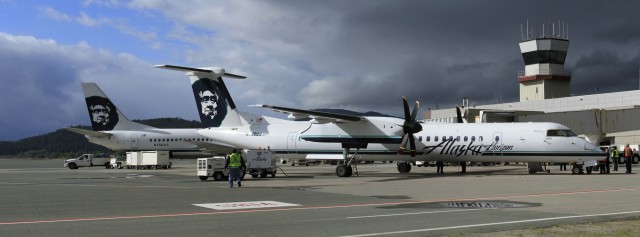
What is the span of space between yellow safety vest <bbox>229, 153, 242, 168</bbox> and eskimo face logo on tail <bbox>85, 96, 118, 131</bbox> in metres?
35.5

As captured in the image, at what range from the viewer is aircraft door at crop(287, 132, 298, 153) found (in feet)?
112

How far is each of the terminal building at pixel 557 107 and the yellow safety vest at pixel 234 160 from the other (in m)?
39.6

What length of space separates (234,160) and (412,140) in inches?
471

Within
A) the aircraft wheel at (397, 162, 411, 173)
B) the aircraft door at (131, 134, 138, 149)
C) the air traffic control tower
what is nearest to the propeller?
the aircraft wheel at (397, 162, 411, 173)

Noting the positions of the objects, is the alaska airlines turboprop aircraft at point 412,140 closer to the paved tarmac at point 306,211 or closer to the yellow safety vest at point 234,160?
the yellow safety vest at point 234,160

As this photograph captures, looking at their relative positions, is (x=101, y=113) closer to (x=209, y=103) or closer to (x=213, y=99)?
(x=209, y=103)

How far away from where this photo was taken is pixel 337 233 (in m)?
10.1

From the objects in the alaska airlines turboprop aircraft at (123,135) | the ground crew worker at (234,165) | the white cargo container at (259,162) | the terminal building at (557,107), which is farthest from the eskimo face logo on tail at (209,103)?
the terminal building at (557,107)

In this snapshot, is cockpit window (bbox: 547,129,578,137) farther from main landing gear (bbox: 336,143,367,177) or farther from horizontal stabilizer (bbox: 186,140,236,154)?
horizontal stabilizer (bbox: 186,140,236,154)

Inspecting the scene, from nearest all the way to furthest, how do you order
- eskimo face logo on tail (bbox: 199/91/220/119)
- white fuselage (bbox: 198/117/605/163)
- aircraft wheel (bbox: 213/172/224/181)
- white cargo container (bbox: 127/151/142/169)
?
aircraft wheel (bbox: 213/172/224/181)
white fuselage (bbox: 198/117/605/163)
eskimo face logo on tail (bbox: 199/91/220/119)
white cargo container (bbox: 127/151/142/169)

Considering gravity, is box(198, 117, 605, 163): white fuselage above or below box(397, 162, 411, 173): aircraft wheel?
above

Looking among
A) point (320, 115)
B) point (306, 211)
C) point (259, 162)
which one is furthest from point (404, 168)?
point (306, 211)

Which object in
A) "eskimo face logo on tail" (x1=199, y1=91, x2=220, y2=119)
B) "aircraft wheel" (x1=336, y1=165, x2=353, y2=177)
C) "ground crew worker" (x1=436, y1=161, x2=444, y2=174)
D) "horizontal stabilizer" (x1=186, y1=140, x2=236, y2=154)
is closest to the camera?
"aircraft wheel" (x1=336, y1=165, x2=353, y2=177)

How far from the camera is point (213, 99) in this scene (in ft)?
127
